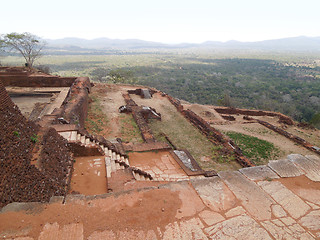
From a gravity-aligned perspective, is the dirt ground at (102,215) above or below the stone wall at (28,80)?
below

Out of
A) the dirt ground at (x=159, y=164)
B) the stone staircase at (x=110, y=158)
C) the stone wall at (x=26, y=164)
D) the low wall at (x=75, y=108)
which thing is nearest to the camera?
the stone wall at (x=26, y=164)

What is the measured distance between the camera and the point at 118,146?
7.68 meters

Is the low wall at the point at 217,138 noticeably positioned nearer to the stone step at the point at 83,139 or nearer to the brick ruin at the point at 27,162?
the stone step at the point at 83,139

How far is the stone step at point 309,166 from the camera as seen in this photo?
14.8 feet

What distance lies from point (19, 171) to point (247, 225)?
425 cm

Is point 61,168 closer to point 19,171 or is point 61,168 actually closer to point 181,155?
point 19,171

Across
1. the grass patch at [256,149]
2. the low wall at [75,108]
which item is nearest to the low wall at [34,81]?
the low wall at [75,108]

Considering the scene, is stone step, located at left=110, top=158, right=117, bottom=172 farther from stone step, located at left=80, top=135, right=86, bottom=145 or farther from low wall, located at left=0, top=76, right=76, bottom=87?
low wall, located at left=0, top=76, right=76, bottom=87

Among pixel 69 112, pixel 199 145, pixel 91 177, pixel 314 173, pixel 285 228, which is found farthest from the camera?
pixel 199 145

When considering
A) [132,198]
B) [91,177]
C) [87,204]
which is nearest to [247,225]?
[132,198]

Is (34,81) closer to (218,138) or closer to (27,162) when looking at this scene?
(27,162)

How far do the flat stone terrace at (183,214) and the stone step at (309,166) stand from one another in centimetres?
38

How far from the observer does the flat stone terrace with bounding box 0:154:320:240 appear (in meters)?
2.87

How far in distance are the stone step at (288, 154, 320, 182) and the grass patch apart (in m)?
4.42
